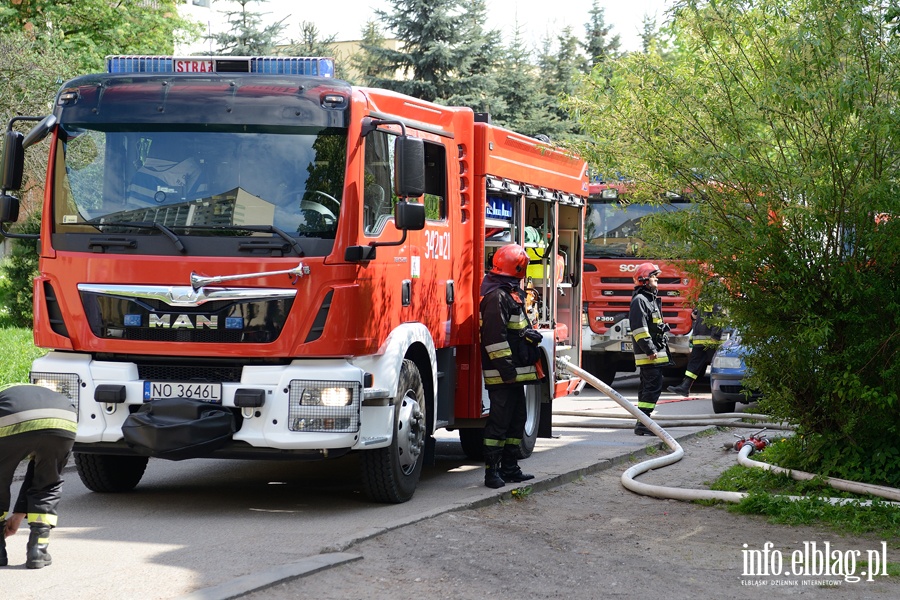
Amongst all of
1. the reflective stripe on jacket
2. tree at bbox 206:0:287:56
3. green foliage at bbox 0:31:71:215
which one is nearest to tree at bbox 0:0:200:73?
tree at bbox 206:0:287:56

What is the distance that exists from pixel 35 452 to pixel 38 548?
492 millimetres

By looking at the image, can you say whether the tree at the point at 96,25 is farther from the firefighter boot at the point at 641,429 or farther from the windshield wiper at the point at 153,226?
the windshield wiper at the point at 153,226

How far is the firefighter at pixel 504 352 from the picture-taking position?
8875mm

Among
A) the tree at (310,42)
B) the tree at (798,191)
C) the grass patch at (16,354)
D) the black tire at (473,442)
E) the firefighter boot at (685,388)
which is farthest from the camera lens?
the tree at (310,42)

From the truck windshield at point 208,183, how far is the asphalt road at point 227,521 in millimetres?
1862

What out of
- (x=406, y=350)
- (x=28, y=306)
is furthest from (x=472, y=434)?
(x=28, y=306)

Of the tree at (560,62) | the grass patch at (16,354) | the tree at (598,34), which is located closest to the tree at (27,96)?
the grass patch at (16,354)

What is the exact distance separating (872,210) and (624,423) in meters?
5.94

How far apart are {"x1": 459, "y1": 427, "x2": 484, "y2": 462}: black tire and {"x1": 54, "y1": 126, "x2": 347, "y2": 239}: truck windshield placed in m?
→ 3.57

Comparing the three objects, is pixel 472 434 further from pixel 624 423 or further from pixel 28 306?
pixel 28 306

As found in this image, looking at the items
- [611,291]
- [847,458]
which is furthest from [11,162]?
[611,291]

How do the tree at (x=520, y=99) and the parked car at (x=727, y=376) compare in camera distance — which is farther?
the tree at (x=520, y=99)

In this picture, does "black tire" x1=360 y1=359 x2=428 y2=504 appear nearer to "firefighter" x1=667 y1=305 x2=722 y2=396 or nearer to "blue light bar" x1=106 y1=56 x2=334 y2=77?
"blue light bar" x1=106 y1=56 x2=334 y2=77

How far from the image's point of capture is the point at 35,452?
6164 millimetres
